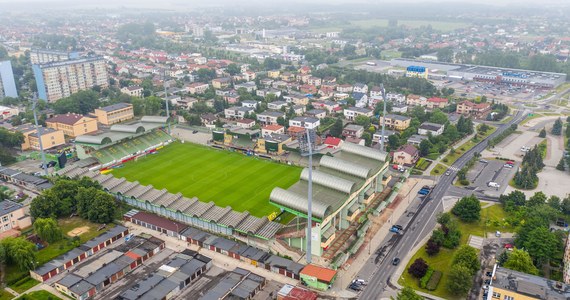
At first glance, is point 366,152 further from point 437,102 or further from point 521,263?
point 437,102

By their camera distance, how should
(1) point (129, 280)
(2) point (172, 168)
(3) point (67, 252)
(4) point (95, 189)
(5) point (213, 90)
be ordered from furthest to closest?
(5) point (213, 90) < (2) point (172, 168) < (4) point (95, 189) < (3) point (67, 252) < (1) point (129, 280)

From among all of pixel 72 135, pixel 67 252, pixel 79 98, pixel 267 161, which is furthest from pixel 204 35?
pixel 67 252

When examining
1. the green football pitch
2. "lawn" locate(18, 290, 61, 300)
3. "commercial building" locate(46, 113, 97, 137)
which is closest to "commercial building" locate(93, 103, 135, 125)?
"commercial building" locate(46, 113, 97, 137)

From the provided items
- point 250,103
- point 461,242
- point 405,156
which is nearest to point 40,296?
point 461,242

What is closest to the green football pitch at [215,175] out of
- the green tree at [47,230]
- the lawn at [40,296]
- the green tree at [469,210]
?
the green tree at [47,230]

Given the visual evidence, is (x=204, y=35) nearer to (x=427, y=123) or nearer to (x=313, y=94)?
(x=313, y=94)
